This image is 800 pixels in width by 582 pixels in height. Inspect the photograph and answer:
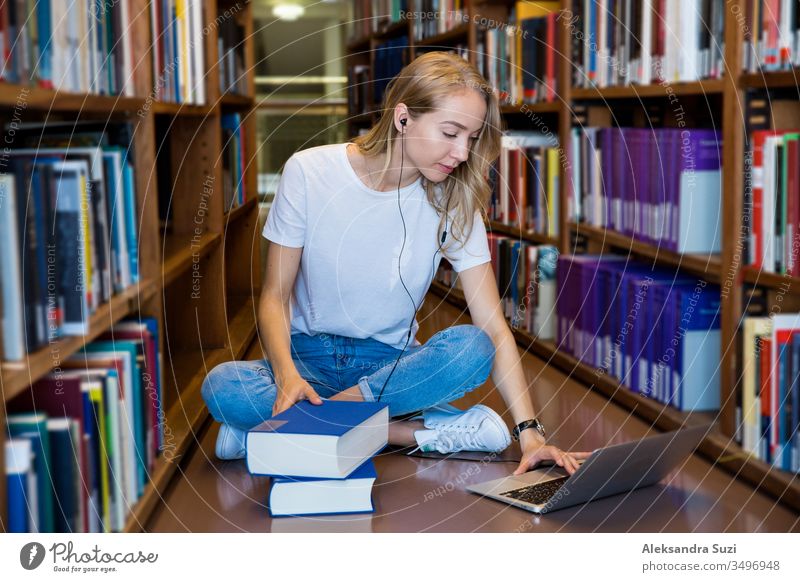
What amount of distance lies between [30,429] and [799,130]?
1.43m

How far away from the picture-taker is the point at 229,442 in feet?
6.31

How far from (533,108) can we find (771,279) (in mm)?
1281

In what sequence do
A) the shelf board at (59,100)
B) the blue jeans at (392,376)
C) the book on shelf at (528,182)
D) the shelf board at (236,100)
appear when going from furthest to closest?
the shelf board at (236,100) < the book on shelf at (528,182) < the blue jeans at (392,376) < the shelf board at (59,100)

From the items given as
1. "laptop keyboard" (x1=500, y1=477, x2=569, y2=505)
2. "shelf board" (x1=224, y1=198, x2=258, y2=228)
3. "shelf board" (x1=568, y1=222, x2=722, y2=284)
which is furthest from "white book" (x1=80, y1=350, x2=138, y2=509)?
"shelf board" (x1=224, y1=198, x2=258, y2=228)

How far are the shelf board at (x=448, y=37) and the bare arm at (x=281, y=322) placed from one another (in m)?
1.75

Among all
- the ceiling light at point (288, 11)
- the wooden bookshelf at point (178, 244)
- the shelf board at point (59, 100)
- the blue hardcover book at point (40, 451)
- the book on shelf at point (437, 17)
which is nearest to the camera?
the shelf board at point (59, 100)

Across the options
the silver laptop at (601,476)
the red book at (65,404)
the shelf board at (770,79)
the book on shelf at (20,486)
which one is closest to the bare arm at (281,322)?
the silver laptop at (601,476)

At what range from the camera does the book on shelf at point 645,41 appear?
6.57ft

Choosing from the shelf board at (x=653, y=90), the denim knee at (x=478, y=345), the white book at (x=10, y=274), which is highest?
the shelf board at (x=653, y=90)

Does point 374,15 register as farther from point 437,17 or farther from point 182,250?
point 182,250

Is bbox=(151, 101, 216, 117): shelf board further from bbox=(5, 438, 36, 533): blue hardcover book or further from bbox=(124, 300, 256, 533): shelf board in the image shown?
bbox=(5, 438, 36, 533): blue hardcover book

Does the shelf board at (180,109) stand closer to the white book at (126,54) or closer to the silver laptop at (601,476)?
the white book at (126,54)
